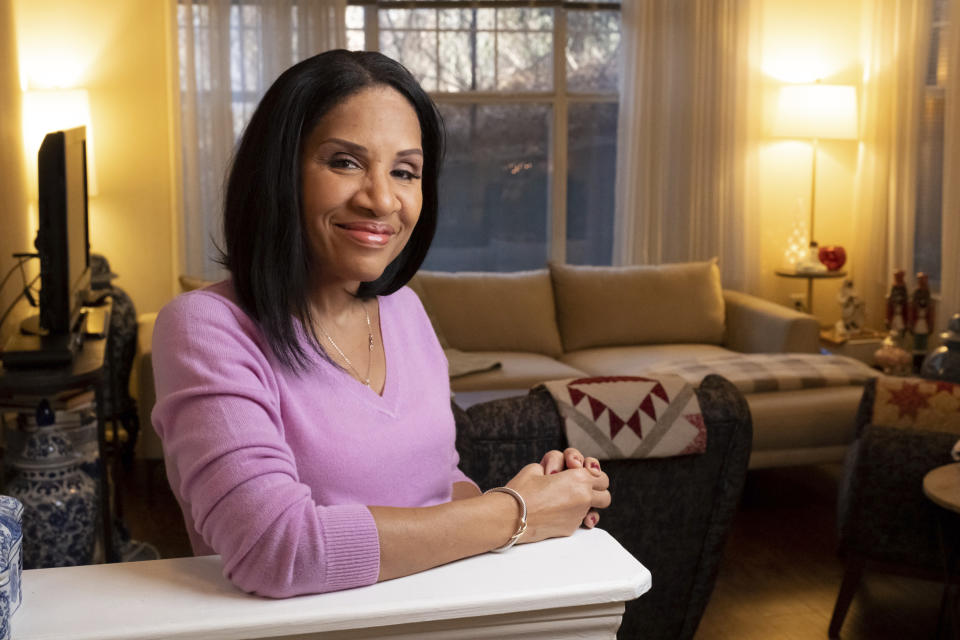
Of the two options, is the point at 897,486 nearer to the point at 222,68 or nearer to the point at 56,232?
the point at 56,232

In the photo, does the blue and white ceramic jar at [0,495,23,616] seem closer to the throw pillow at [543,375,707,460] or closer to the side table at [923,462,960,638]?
the throw pillow at [543,375,707,460]

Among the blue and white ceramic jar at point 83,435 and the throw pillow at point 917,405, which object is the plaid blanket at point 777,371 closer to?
the throw pillow at point 917,405

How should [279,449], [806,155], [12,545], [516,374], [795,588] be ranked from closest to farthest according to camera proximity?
[12,545], [279,449], [795,588], [516,374], [806,155]

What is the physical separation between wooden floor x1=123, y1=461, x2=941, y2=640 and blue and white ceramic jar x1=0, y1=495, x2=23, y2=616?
2.45 metres

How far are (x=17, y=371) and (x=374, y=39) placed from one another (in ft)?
10.7

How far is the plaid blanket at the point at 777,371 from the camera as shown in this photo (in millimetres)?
4121

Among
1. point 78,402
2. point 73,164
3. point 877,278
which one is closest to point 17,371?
point 78,402

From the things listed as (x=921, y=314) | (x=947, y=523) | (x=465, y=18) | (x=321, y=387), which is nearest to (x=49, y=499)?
(x=321, y=387)

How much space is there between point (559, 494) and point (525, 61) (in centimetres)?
479

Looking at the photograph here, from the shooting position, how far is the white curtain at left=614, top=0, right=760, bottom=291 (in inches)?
225

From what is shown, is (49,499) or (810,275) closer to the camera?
(49,499)

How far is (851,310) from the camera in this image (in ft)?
18.0

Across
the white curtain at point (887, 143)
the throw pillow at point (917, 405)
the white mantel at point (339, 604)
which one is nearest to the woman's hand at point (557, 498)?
the white mantel at point (339, 604)

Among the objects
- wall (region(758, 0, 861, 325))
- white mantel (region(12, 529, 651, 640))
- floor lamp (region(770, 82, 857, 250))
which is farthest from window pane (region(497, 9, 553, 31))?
white mantel (region(12, 529, 651, 640))
